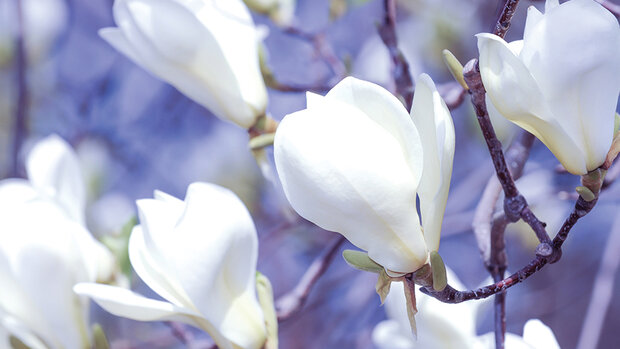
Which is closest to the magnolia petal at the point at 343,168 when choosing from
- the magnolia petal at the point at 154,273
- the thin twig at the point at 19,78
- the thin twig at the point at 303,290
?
the magnolia petal at the point at 154,273

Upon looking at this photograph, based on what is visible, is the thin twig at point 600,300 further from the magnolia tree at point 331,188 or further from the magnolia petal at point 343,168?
the magnolia petal at point 343,168

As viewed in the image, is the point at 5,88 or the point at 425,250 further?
the point at 5,88

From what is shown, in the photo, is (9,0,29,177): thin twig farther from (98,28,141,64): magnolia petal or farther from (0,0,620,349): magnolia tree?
(98,28,141,64): magnolia petal

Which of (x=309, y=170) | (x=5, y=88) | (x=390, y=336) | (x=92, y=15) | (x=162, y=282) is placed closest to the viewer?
(x=309, y=170)

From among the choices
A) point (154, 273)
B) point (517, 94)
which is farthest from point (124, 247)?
point (517, 94)

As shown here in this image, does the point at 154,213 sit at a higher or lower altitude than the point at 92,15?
higher

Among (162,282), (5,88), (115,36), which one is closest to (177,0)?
(115,36)

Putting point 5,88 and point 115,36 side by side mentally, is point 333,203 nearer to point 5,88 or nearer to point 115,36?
point 115,36

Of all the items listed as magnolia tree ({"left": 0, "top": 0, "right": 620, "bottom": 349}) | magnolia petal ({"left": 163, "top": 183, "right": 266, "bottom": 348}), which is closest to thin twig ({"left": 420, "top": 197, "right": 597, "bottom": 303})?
magnolia tree ({"left": 0, "top": 0, "right": 620, "bottom": 349})

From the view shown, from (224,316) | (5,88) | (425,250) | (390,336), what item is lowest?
(5,88)
